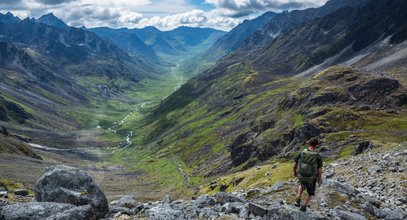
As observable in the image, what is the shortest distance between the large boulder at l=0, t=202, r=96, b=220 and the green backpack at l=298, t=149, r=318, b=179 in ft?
50.7

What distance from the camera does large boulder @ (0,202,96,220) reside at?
26859 mm

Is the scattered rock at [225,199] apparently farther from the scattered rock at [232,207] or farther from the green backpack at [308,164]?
the green backpack at [308,164]

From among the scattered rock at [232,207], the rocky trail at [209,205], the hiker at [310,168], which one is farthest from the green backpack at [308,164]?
the scattered rock at [232,207]

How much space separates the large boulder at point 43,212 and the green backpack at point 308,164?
15.5 meters

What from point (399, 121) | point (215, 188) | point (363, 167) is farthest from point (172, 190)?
point (363, 167)

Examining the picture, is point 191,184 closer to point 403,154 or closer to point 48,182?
point 403,154

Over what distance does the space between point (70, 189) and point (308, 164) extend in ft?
62.2

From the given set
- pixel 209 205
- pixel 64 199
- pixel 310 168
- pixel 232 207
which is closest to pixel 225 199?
pixel 209 205

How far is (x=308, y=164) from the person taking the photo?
28.0m

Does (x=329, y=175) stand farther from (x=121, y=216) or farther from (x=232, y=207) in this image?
(x=121, y=216)

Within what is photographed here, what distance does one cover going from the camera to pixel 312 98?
600 feet

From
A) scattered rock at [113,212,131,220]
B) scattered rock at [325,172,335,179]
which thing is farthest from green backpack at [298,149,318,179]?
scattered rock at [325,172,335,179]

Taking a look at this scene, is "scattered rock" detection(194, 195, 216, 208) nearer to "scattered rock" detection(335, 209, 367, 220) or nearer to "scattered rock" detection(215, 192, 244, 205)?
"scattered rock" detection(215, 192, 244, 205)

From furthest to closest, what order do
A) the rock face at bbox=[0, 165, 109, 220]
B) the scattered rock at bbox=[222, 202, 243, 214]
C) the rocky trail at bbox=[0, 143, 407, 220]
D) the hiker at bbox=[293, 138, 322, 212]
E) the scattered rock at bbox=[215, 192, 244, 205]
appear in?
1. the scattered rock at bbox=[215, 192, 244, 205]
2. the scattered rock at bbox=[222, 202, 243, 214]
3. the hiker at bbox=[293, 138, 322, 212]
4. the rocky trail at bbox=[0, 143, 407, 220]
5. the rock face at bbox=[0, 165, 109, 220]
